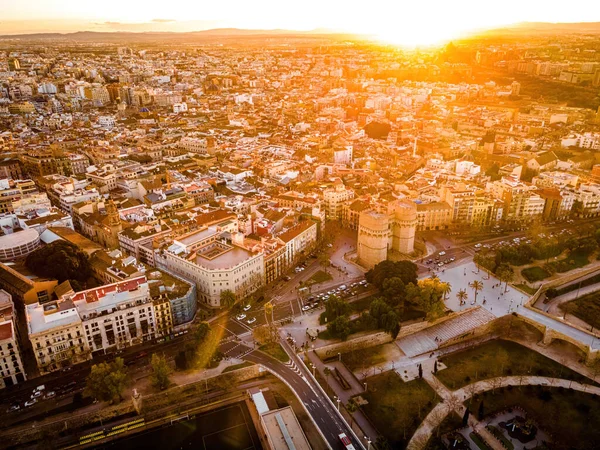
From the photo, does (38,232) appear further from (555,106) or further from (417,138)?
(555,106)

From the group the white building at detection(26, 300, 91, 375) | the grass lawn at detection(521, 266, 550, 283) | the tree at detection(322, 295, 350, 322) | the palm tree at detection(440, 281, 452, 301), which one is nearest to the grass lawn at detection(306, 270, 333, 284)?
the tree at detection(322, 295, 350, 322)

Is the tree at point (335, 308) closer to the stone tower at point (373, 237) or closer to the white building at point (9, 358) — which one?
the stone tower at point (373, 237)

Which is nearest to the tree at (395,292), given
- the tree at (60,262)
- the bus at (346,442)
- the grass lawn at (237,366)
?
the grass lawn at (237,366)

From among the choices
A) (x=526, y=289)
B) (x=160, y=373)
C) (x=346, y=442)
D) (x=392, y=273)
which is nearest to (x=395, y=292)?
(x=392, y=273)

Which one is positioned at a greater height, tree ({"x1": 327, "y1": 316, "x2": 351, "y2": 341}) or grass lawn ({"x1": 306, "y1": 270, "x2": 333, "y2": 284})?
tree ({"x1": 327, "y1": 316, "x2": 351, "y2": 341})

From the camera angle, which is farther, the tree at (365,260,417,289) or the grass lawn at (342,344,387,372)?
the tree at (365,260,417,289)

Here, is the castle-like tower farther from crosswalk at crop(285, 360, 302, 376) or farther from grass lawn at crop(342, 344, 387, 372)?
crosswalk at crop(285, 360, 302, 376)

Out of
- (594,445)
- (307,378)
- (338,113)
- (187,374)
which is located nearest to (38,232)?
(187,374)

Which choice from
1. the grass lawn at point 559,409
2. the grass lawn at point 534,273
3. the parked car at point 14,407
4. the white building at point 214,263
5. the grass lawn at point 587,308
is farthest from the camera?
the grass lawn at point 534,273
